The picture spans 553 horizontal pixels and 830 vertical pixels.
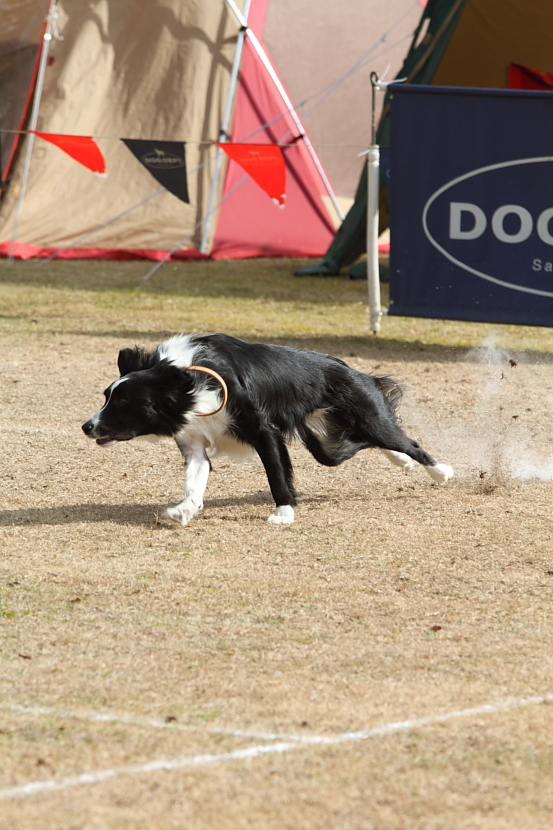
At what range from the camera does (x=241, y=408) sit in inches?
229

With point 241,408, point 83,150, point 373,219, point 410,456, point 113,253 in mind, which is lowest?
point 113,253

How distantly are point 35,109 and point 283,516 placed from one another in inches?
522

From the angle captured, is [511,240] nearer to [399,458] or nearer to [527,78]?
[399,458]

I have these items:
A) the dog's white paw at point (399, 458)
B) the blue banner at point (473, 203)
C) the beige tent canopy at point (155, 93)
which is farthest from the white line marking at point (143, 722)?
the beige tent canopy at point (155, 93)

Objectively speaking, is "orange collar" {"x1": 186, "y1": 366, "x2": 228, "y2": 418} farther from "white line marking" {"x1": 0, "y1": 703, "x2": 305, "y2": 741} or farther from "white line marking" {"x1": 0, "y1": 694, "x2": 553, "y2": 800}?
"white line marking" {"x1": 0, "y1": 694, "x2": 553, "y2": 800}

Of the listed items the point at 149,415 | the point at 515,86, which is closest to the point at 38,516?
the point at 149,415

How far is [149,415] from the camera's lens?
18.7ft

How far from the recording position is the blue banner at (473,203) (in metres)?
10.2

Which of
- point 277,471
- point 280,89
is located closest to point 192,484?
point 277,471

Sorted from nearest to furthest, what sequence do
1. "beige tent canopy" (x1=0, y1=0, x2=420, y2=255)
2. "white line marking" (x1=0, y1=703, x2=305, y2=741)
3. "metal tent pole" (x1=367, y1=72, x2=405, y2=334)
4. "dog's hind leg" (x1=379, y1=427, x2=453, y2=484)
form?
"white line marking" (x1=0, y1=703, x2=305, y2=741), "dog's hind leg" (x1=379, y1=427, x2=453, y2=484), "metal tent pole" (x1=367, y1=72, x2=405, y2=334), "beige tent canopy" (x1=0, y1=0, x2=420, y2=255)

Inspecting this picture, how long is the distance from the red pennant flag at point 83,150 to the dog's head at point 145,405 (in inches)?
330

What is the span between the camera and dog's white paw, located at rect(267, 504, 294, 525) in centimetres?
592

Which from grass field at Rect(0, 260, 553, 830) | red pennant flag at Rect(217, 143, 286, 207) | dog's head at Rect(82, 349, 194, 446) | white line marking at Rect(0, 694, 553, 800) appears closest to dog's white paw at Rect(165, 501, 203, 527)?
grass field at Rect(0, 260, 553, 830)

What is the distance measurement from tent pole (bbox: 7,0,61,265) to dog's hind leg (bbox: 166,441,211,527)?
1218 centimetres
